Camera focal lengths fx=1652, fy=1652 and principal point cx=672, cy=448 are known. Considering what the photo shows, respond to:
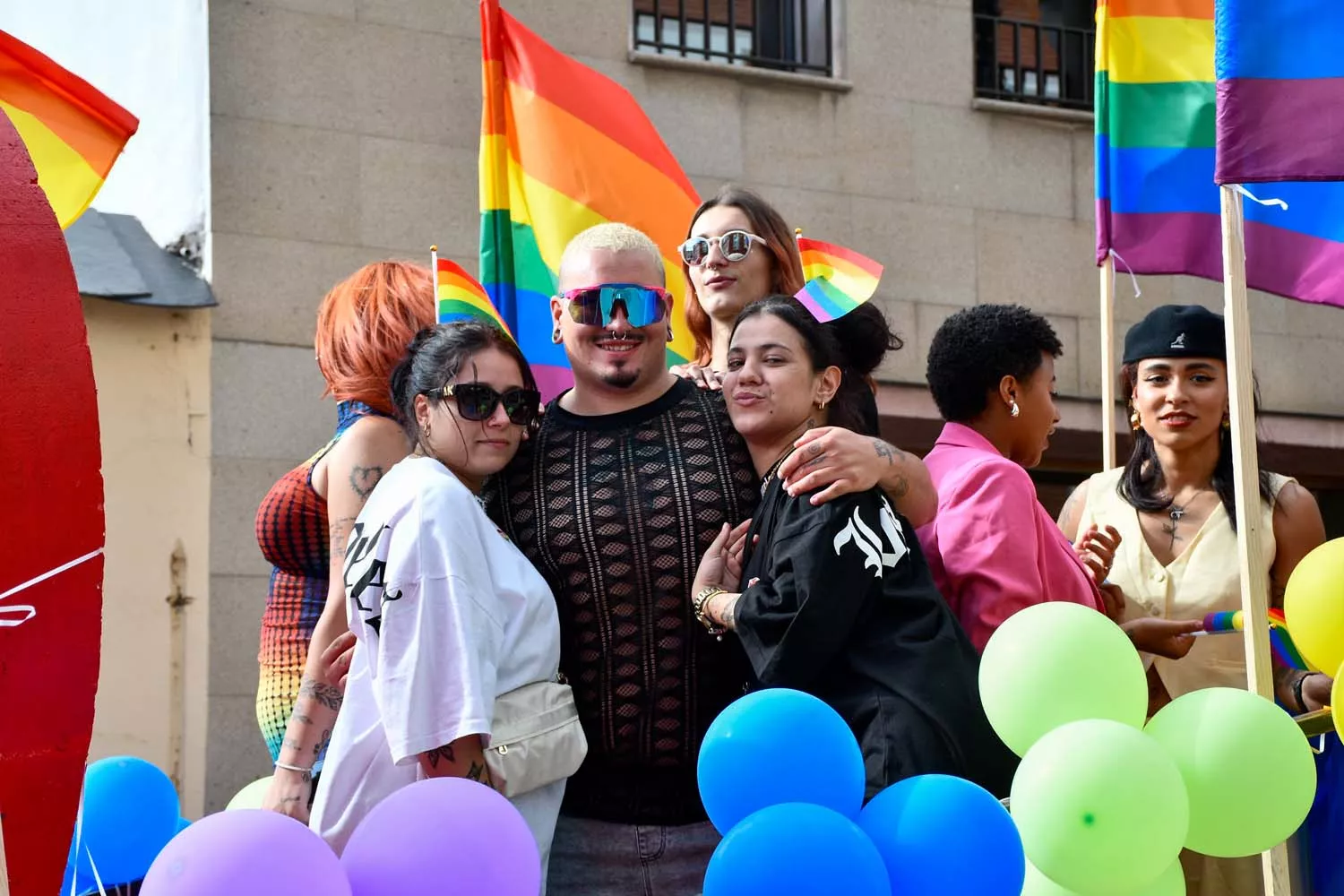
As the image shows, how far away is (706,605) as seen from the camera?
9.23 ft

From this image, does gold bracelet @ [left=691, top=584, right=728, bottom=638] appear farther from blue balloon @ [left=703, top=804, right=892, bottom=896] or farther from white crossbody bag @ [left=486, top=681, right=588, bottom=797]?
blue balloon @ [left=703, top=804, right=892, bottom=896]

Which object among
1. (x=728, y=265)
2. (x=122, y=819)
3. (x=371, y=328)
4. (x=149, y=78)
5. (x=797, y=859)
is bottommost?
(x=122, y=819)

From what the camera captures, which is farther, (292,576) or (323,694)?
(292,576)

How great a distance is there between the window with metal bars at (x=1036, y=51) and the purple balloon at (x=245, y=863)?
6.91m

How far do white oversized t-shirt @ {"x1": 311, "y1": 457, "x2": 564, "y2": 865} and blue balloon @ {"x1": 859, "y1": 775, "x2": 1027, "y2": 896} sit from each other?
0.63 metres

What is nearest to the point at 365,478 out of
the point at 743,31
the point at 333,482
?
the point at 333,482

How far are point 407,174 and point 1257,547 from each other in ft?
14.9

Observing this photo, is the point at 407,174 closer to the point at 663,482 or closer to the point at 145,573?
the point at 145,573

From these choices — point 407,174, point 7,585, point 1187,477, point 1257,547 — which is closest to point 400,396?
point 7,585

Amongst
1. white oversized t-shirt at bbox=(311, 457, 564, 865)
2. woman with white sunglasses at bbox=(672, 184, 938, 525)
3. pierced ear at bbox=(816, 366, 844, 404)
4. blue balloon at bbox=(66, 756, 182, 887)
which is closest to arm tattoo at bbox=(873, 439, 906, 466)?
pierced ear at bbox=(816, 366, 844, 404)

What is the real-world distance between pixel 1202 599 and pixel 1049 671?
1.41 meters

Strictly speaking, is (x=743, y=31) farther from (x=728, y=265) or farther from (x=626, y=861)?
(x=626, y=861)

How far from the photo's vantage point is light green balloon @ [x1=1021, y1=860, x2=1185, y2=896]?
8.88 feet

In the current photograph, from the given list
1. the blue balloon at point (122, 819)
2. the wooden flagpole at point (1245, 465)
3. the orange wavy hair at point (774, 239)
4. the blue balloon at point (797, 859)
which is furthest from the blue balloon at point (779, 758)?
the blue balloon at point (122, 819)
